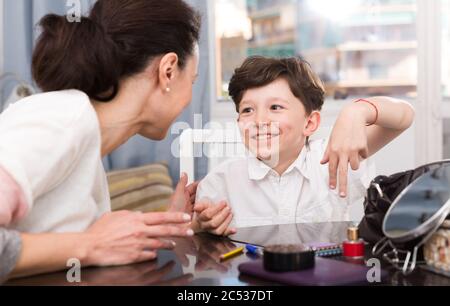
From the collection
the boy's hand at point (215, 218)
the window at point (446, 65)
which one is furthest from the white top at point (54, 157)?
the window at point (446, 65)

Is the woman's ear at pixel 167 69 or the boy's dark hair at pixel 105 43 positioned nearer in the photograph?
the boy's dark hair at pixel 105 43

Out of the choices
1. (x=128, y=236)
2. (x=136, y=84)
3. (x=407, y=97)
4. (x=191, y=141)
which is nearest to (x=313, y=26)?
(x=407, y=97)

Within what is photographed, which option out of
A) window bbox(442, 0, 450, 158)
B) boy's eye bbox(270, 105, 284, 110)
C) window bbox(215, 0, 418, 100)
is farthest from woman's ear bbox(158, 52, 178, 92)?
window bbox(442, 0, 450, 158)

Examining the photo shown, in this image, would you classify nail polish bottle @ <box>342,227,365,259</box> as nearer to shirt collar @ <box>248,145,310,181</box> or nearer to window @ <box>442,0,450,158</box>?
shirt collar @ <box>248,145,310,181</box>

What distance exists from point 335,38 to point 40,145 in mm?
2507

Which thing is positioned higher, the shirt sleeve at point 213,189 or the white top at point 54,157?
the white top at point 54,157

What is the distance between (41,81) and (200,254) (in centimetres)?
40

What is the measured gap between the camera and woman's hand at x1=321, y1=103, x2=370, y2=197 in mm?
1085

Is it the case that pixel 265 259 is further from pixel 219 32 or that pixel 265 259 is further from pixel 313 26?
pixel 313 26

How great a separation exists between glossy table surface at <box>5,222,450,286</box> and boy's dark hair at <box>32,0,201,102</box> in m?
0.31

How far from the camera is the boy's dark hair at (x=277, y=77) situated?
4.96 feet

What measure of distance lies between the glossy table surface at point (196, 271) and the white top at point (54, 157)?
0.12m

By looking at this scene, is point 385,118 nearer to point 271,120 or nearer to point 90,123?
point 271,120

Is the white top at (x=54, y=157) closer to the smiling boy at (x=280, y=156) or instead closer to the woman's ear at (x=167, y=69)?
the woman's ear at (x=167, y=69)
